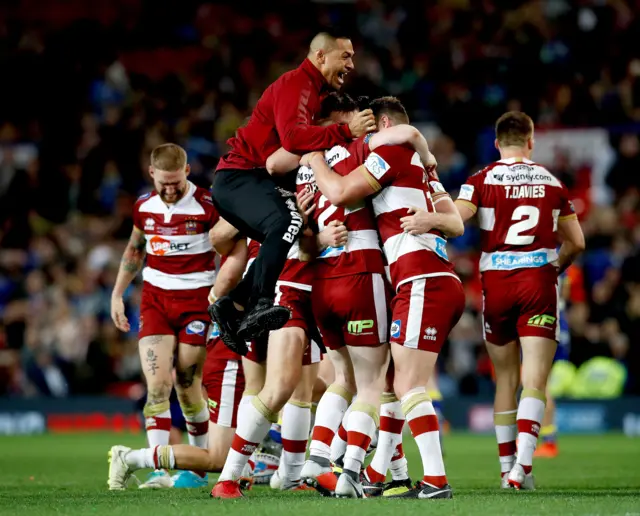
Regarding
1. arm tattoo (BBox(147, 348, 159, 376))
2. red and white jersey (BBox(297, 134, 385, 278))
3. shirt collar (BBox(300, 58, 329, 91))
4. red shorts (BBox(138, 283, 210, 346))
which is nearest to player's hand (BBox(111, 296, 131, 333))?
red shorts (BBox(138, 283, 210, 346))

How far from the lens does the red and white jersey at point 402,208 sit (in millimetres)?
7113

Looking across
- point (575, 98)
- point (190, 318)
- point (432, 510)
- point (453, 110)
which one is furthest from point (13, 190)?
point (432, 510)

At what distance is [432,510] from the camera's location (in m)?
6.14

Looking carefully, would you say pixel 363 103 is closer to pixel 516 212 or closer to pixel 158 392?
pixel 516 212

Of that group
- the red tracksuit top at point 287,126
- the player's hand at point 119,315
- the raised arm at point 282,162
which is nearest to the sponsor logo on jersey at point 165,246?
the player's hand at point 119,315

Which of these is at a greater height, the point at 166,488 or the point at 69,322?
the point at 69,322

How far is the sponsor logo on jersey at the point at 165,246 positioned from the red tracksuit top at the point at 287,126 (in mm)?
1787

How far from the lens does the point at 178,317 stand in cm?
934

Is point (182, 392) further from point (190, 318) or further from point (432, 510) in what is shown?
point (432, 510)

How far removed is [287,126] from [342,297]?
1.13 meters

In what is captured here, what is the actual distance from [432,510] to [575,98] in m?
15.2

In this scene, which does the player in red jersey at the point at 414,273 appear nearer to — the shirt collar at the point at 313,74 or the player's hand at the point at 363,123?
the player's hand at the point at 363,123

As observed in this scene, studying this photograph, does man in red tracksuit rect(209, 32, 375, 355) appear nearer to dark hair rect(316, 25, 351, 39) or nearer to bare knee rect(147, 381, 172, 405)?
dark hair rect(316, 25, 351, 39)

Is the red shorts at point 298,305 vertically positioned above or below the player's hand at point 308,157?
below
